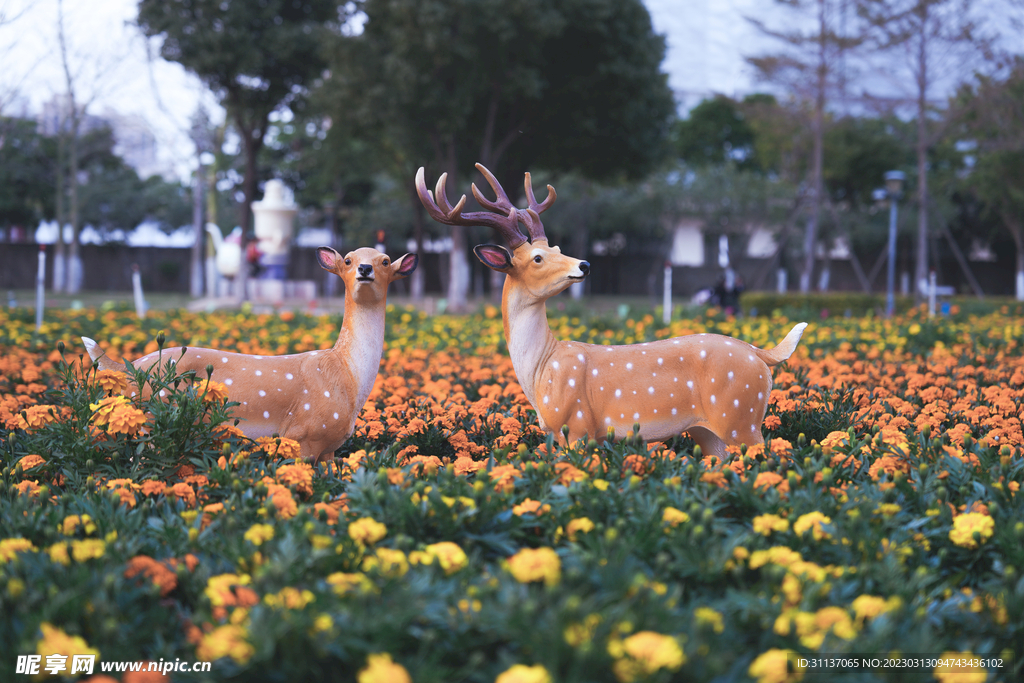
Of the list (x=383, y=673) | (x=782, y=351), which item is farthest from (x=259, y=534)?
(x=782, y=351)

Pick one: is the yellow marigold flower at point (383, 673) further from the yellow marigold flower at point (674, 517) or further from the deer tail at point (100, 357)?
the deer tail at point (100, 357)

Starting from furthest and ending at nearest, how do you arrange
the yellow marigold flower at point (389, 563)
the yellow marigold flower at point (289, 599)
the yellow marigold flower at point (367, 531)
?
the yellow marigold flower at point (367, 531) < the yellow marigold flower at point (389, 563) < the yellow marigold flower at point (289, 599)

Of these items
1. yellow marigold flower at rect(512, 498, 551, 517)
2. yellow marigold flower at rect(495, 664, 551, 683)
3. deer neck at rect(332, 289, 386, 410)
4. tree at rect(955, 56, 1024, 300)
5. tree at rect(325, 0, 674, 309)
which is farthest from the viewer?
tree at rect(955, 56, 1024, 300)

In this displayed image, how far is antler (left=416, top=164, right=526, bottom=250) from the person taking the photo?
3988 millimetres

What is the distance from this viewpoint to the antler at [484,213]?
3.99 metres

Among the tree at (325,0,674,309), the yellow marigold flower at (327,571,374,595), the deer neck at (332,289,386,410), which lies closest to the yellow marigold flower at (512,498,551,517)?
the yellow marigold flower at (327,571,374,595)

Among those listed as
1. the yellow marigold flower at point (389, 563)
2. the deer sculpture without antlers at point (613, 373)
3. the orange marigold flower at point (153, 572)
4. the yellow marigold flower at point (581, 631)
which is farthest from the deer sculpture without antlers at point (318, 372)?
the yellow marigold flower at point (581, 631)

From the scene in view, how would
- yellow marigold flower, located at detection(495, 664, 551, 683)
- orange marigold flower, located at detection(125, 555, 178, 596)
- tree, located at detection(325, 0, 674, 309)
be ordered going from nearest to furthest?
yellow marigold flower, located at detection(495, 664, 551, 683), orange marigold flower, located at detection(125, 555, 178, 596), tree, located at detection(325, 0, 674, 309)

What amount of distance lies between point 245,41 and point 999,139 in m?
22.8

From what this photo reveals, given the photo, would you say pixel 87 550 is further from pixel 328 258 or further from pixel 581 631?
pixel 328 258

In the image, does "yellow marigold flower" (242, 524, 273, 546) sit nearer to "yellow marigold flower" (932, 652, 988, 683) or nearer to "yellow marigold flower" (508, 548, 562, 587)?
"yellow marigold flower" (508, 548, 562, 587)

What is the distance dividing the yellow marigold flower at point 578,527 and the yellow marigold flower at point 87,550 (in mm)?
1439

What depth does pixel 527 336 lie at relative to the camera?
13.1ft

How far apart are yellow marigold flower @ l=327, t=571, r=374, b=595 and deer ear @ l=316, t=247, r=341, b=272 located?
7.85 feet
